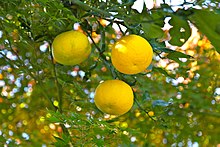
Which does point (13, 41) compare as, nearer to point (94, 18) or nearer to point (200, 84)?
point (94, 18)

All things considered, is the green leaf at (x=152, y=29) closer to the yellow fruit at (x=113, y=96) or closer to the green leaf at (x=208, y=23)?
the green leaf at (x=208, y=23)

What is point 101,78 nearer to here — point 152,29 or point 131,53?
point 131,53

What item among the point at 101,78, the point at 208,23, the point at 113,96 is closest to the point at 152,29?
the point at 208,23

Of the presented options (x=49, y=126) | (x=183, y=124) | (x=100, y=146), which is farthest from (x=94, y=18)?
(x=49, y=126)

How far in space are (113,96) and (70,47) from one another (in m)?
0.12

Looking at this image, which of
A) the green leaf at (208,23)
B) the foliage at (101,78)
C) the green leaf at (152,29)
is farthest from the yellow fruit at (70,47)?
the green leaf at (208,23)

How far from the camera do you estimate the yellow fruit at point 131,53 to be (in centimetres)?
79

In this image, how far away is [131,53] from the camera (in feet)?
2.62

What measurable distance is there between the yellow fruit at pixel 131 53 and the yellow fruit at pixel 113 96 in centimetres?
6

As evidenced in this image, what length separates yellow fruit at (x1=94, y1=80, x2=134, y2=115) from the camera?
85cm

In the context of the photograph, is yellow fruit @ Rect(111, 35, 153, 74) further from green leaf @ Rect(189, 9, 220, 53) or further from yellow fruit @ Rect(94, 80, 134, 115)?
green leaf @ Rect(189, 9, 220, 53)

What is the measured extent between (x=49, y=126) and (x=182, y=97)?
0.49 m

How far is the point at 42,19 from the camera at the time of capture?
94 centimetres

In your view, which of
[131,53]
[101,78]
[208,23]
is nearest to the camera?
[208,23]
